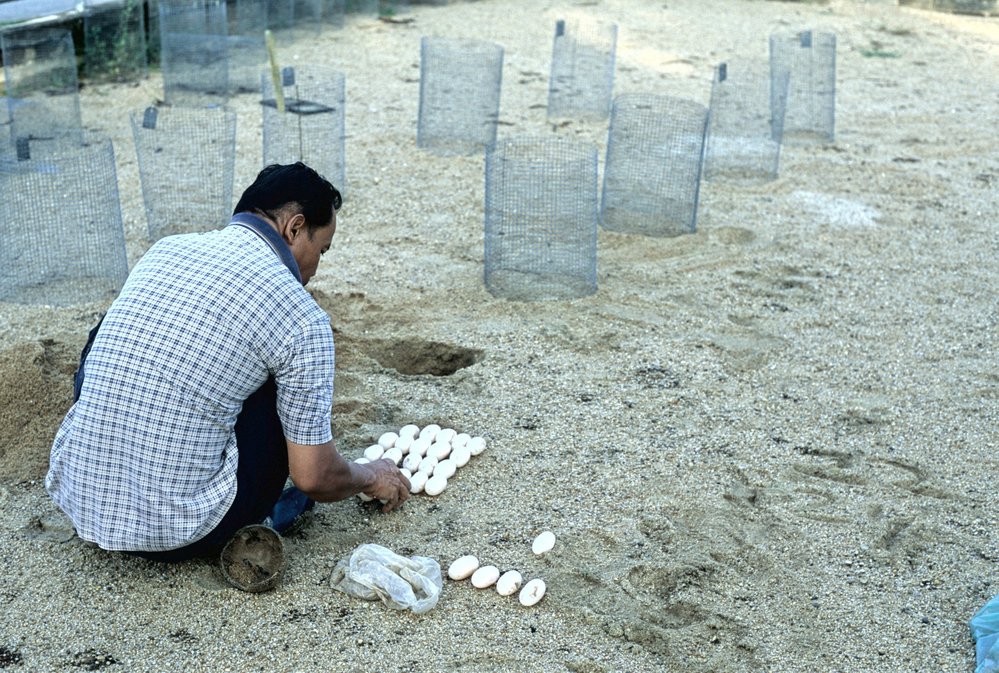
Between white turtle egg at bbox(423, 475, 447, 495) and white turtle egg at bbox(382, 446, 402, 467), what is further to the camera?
white turtle egg at bbox(382, 446, 402, 467)

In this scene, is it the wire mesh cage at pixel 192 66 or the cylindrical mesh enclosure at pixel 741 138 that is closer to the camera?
the cylindrical mesh enclosure at pixel 741 138

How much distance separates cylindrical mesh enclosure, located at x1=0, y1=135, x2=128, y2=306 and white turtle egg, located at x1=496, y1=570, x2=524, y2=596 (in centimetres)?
294

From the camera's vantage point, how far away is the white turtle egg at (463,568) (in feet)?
11.5

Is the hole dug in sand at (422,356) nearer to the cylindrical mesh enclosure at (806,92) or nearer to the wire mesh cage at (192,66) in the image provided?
the cylindrical mesh enclosure at (806,92)

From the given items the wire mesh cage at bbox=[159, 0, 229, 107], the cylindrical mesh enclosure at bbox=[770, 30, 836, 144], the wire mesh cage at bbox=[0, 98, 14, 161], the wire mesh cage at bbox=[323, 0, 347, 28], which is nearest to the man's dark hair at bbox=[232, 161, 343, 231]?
the wire mesh cage at bbox=[0, 98, 14, 161]

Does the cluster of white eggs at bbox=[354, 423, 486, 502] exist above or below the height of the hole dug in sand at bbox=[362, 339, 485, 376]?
above

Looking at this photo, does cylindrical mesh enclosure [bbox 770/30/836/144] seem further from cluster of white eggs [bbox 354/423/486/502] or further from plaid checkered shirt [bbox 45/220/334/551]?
plaid checkered shirt [bbox 45/220/334/551]

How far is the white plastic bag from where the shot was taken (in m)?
3.34

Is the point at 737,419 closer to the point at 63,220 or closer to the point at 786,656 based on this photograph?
the point at 786,656

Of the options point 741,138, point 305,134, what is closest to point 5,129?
point 305,134

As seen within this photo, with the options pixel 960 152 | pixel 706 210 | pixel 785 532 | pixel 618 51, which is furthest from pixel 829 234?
pixel 618 51

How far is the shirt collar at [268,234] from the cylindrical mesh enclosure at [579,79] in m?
5.92

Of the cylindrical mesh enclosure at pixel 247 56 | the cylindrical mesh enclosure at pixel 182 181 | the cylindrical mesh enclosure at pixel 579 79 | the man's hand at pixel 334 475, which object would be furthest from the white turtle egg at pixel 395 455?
the cylindrical mesh enclosure at pixel 247 56

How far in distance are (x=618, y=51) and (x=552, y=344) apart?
7048 millimetres
